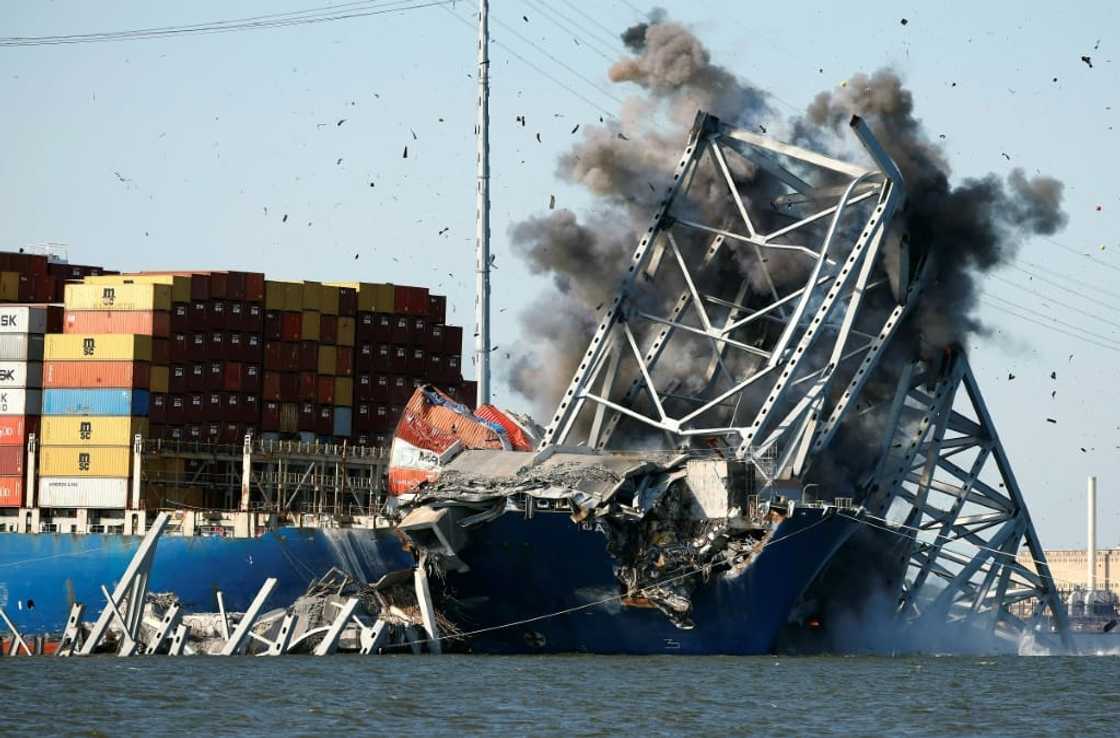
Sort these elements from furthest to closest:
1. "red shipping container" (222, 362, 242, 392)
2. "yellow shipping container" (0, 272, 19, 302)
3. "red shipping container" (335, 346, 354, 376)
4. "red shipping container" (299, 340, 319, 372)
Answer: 1. "yellow shipping container" (0, 272, 19, 302)
2. "red shipping container" (335, 346, 354, 376)
3. "red shipping container" (299, 340, 319, 372)
4. "red shipping container" (222, 362, 242, 392)

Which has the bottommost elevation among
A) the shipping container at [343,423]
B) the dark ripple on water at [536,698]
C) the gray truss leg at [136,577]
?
the dark ripple on water at [536,698]

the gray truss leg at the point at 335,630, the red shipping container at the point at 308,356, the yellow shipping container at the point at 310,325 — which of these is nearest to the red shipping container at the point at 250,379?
the red shipping container at the point at 308,356

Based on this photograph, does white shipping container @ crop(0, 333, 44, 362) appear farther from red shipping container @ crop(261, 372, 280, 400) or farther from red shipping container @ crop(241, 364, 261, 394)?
red shipping container @ crop(261, 372, 280, 400)

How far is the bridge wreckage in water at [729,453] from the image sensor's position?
2613 inches

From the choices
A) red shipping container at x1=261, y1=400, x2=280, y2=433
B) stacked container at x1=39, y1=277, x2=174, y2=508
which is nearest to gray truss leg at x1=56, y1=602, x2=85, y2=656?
stacked container at x1=39, y1=277, x2=174, y2=508

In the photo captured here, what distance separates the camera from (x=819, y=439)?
71.2 meters

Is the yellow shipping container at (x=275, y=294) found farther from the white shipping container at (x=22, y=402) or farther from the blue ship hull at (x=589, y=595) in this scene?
the blue ship hull at (x=589, y=595)

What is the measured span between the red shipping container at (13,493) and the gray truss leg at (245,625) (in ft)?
50.3

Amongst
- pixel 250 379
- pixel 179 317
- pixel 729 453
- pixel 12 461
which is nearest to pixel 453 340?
pixel 250 379

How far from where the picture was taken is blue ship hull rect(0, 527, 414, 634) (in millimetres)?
71438

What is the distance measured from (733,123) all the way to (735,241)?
3.73m

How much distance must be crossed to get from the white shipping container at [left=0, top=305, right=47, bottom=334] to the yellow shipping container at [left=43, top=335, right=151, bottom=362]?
Result: 55.7 inches

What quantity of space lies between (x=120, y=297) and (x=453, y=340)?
14880mm

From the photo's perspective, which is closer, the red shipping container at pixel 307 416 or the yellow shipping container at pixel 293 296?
the red shipping container at pixel 307 416
